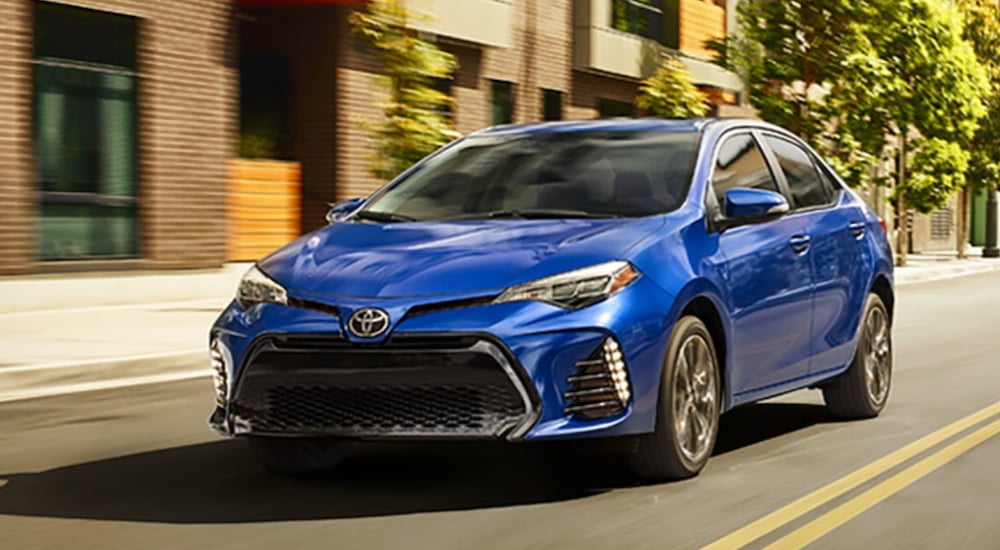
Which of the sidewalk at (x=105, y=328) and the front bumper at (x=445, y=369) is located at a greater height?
the front bumper at (x=445, y=369)

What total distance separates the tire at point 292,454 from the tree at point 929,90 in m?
28.5

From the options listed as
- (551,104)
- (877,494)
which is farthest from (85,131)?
(877,494)

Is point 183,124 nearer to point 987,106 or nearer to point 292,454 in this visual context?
point 292,454

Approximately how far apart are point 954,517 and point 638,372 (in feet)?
4.22

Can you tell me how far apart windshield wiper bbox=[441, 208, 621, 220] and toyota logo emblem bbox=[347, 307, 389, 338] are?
3.70 ft

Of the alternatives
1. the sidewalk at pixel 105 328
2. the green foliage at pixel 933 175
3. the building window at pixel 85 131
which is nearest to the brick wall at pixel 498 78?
the sidewalk at pixel 105 328

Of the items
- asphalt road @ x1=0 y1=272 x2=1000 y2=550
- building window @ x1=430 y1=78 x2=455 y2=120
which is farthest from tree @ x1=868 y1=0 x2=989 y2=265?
asphalt road @ x1=0 y1=272 x2=1000 y2=550

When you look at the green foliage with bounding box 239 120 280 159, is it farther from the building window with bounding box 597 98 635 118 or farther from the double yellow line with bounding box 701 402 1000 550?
the double yellow line with bounding box 701 402 1000 550

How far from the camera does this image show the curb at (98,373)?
1195cm

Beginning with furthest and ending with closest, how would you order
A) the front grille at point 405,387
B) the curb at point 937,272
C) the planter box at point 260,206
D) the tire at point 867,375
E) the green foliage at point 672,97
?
1. the curb at point 937,272
2. the green foliage at point 672,97
3. the planter box at point 260,206
4. the tire at point 867,375
5. the front grille at point 405,387

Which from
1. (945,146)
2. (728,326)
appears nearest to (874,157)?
(945,146)

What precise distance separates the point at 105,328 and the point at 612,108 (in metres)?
18.9

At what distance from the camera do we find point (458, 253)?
23.6ft

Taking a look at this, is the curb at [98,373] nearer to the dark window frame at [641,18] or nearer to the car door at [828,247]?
the car door at [828,247]
